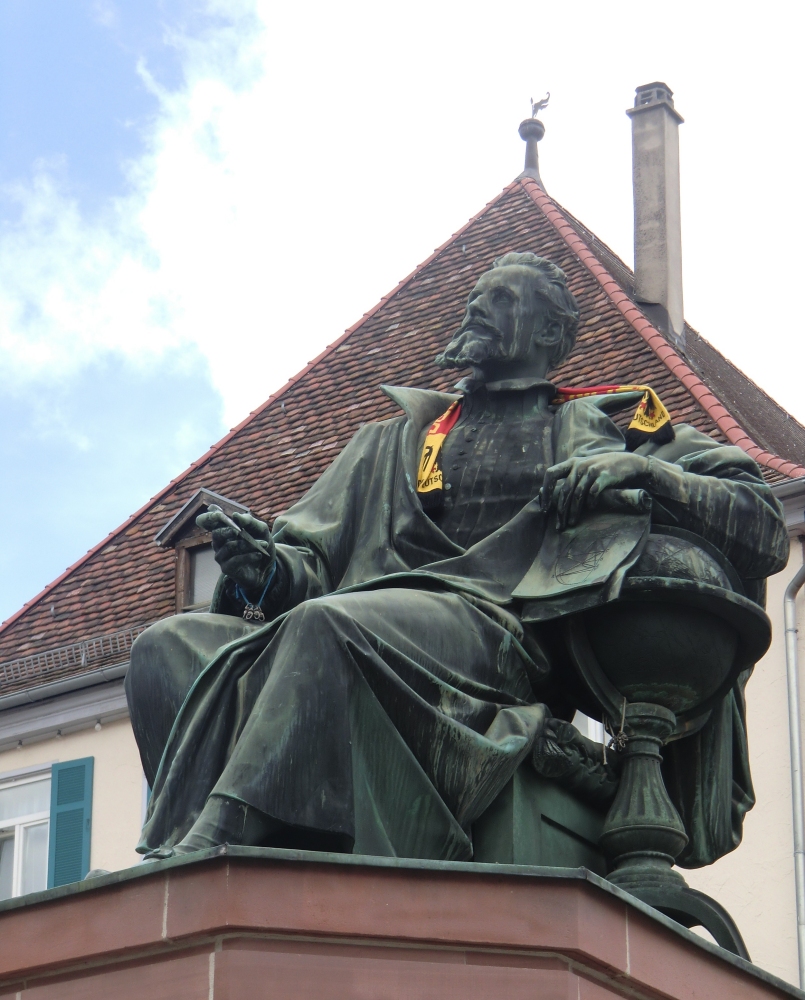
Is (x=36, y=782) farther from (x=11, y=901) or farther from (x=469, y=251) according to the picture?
(x=11, y=901)

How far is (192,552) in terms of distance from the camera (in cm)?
1884

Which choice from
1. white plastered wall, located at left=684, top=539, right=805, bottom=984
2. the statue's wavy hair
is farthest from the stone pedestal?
white plastered wall, located at left=684, top=539, right=805, bottom=984

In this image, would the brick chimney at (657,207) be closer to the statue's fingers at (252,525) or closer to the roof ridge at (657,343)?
the roof ridge at (657,343)

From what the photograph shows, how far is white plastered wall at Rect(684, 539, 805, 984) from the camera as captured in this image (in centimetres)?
1431

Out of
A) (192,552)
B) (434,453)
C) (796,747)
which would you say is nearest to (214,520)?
(434,453)

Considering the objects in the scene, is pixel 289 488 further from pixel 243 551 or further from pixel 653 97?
pixel 243 551

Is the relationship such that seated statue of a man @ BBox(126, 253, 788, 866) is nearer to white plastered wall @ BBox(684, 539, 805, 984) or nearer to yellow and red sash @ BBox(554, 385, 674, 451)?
yellow and red sash @ BBox(554, 385, 674, 451)

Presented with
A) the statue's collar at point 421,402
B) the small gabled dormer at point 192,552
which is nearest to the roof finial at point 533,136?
the small gabled dormer at point 192,552

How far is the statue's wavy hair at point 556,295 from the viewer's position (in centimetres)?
600

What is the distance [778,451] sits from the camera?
1755cm

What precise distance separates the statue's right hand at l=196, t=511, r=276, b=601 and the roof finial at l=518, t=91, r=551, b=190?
15740 millimetres

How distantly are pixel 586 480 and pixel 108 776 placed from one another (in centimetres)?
1307

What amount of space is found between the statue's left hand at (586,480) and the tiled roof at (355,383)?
11.7 metres

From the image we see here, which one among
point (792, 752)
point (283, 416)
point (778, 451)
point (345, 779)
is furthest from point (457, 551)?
point (283, 416)
